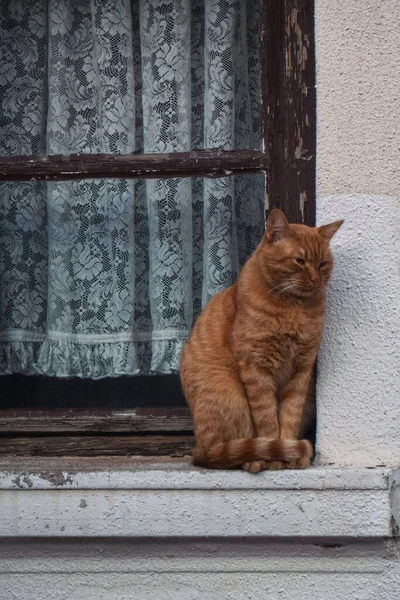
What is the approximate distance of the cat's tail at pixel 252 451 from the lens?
10.2ft

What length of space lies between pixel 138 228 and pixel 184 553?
0.99 m

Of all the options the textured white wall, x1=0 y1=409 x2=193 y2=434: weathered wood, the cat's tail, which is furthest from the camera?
x1=0 y1=409 x2=193 y2=434: weathered wood

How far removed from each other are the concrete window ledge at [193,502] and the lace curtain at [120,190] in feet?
1.54

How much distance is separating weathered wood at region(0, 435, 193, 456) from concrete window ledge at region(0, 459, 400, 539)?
197mm

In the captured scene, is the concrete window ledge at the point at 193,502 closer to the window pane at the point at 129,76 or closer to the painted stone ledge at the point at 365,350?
the painted stone ledge at the point at 365,350

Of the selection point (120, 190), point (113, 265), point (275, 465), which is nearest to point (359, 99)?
point (120, 190)

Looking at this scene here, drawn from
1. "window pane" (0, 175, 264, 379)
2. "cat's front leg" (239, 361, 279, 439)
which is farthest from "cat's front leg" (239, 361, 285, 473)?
"window pane" (0, 175, 264, 379)

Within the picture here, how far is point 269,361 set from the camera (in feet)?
10.5

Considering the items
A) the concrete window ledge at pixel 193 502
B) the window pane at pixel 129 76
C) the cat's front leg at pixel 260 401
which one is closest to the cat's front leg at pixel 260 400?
the cat's front leg at pixel 260 401

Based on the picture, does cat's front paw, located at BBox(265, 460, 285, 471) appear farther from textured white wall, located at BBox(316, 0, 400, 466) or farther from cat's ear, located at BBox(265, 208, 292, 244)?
cat's ear, located at BBox(265, 208, 292, 244)

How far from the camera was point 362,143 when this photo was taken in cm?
325

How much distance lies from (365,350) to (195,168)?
75cm

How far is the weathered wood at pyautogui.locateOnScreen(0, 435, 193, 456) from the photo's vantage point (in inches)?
136

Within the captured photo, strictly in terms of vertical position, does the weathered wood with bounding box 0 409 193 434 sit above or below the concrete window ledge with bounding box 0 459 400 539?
above
